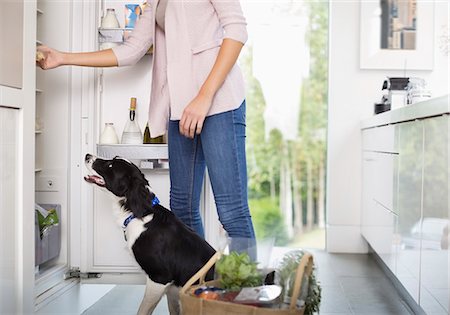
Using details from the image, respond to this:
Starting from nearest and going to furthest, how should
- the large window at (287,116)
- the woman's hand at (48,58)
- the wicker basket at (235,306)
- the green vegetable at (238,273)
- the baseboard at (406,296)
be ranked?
the wicker basket at (235,306) → the green vegetable at (238,273) → the woman's hand at (48,58) → the baseboard at (406,296) → the large window at (287,116)

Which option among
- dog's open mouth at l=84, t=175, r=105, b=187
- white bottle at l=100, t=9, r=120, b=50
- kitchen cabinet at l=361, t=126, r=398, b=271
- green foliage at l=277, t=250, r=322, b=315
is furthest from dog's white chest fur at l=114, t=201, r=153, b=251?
kitchen cabinet at l=361, t=126, r=398, b=271

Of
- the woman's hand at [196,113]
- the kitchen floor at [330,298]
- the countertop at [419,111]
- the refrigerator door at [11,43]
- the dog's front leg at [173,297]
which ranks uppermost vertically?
the refrigerator door at [11,43]

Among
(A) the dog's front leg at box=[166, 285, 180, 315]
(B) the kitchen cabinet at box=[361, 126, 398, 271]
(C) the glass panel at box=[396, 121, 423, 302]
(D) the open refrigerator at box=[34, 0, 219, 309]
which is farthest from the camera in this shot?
(B) the kitchen cabinet at box=[361, 126, 398, 271]

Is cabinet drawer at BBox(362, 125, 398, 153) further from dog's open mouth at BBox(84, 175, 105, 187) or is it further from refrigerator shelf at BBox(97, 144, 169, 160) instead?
dog's open mouth at BBox(84, 175, 105, 187)

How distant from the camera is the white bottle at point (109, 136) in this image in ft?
9.77

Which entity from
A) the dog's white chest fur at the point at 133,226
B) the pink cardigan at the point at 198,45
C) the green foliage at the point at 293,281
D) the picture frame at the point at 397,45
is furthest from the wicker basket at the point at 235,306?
the picture frame at the point at 397,45

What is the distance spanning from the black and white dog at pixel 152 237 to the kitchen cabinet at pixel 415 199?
0.83 meters

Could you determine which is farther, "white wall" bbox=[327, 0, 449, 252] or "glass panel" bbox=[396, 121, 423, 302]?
"white wall" bbox=[327, 0, 449, 252]

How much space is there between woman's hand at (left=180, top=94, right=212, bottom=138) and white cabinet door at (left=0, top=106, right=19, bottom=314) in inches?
23.5

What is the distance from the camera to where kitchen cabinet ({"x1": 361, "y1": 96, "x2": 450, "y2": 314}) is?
2.33 m

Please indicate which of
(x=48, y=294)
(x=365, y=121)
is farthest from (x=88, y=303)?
(x=365, y=121)

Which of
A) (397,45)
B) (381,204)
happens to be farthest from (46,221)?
(397,45)

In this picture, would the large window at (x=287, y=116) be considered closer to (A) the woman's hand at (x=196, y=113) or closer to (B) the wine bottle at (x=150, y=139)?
(B) the wine bottle at (x=150, y=139)

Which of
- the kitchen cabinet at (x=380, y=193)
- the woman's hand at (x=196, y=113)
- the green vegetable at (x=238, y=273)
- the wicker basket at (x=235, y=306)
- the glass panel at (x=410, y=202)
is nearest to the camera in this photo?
the wicker basket at (x=235, y=306)
